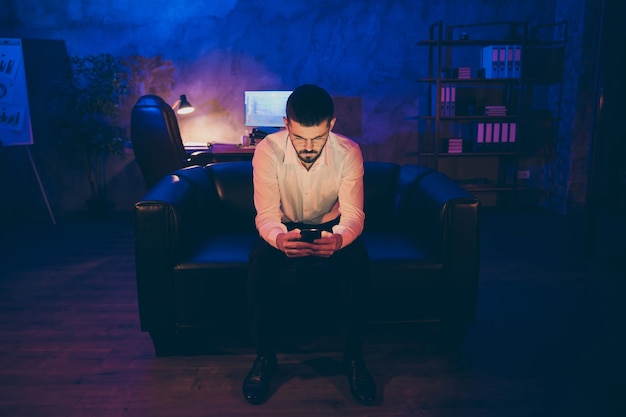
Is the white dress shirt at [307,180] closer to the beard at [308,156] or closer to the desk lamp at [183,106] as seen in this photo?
the beard at [308,156]

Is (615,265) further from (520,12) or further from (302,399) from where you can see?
(520,12)

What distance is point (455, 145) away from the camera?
5461mm

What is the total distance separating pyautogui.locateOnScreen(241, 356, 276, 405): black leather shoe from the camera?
1.94 m

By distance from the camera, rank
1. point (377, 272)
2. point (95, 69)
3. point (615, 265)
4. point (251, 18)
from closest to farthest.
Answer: point (377, 272), point (615, 265), point (95, 69), point (251, 18)

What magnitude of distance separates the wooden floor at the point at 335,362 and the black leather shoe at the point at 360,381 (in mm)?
40

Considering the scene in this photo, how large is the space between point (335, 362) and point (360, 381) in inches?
10.8

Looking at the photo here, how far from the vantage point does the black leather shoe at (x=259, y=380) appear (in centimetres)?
194

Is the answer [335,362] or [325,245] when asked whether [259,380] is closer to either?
[335,362]

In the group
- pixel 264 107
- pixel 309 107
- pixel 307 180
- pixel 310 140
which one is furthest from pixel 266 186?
pixel 264 107

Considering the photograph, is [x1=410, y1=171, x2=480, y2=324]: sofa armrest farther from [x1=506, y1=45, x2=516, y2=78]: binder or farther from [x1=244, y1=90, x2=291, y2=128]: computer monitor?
[x1=506, y1=45, x2=516, y2=78]: binder

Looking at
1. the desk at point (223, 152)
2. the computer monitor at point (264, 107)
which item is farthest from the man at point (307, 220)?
the computer monitor at point (264, 107)

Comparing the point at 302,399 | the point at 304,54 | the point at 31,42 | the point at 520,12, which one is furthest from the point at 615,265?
the point at 31,42

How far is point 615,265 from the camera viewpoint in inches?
141

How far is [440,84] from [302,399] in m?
4.04
